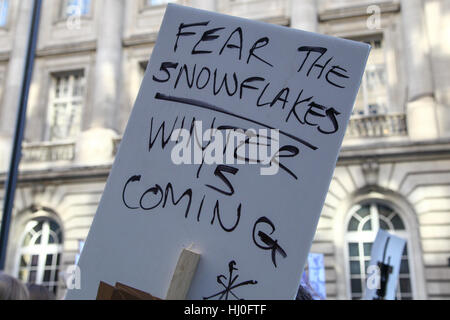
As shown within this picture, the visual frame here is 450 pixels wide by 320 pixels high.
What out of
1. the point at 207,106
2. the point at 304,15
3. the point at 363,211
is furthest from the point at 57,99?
the point at 207,106

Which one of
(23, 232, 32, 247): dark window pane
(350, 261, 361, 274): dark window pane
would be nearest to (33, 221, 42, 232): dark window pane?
(23, 232, 32, 247): dark window pane

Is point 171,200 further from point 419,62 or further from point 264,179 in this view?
point 419,62

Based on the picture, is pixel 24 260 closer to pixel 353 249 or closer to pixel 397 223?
pixel 353 249

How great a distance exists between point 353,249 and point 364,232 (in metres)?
0.48

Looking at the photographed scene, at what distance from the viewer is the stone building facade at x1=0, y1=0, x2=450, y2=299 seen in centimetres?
1191

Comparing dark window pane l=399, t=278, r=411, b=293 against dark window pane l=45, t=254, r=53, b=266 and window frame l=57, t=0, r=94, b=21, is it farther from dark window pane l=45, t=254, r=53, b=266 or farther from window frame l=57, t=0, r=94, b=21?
window frame l=57, t=0, r=94, b=21

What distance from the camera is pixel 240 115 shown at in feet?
4.76

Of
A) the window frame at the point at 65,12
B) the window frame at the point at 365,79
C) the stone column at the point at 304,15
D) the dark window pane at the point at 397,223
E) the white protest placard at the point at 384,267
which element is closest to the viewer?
the white protest placard at the point at 384,267

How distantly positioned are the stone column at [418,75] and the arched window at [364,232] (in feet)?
6.40

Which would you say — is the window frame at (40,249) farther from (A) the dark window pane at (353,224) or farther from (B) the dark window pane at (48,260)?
(A) the dark window pane at (353,224)

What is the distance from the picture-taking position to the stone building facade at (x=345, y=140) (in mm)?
11906

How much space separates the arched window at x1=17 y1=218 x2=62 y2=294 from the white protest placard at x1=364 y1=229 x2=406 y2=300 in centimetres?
1077

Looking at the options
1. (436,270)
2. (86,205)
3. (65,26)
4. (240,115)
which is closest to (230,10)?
(65,26)

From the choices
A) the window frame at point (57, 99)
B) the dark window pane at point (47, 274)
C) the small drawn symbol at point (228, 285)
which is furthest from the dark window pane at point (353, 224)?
the small drawn symbol at point (228, 285)
